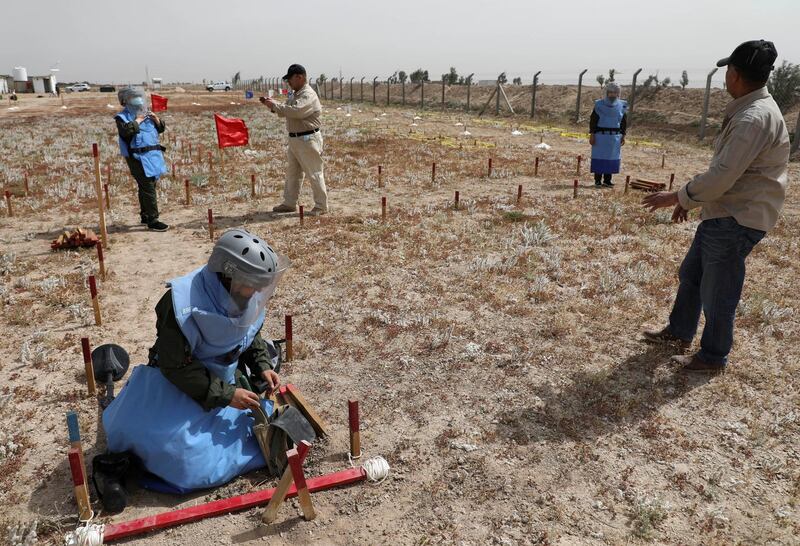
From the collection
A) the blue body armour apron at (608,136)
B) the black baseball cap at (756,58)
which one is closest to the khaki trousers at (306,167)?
the blue body armour apron at (608,136)

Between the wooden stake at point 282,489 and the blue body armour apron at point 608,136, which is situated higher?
the blue body armour apron at point 608,136

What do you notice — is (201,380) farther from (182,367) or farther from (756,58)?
(756,58)

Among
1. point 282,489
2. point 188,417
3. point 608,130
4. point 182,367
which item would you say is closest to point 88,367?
point 188,417

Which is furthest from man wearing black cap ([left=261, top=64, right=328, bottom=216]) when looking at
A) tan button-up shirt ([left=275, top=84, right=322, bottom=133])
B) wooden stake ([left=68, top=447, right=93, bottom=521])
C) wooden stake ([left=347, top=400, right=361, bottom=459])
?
wooden stake ([left=68, top=447, right=93, bottom=521])

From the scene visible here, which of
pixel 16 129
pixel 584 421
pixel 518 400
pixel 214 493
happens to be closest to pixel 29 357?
pixel 214 493

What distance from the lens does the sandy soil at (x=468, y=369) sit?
127 inches

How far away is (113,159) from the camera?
14633 millimetres

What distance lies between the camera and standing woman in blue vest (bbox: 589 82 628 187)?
1108 centimetres

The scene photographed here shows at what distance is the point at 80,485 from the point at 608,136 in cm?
1085

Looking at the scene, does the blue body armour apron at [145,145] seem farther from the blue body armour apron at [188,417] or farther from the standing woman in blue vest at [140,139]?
the blue body armour apron at [188,417]

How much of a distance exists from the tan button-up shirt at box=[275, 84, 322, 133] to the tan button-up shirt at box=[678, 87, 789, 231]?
6.21m

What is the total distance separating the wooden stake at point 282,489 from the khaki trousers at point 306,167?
6682mm

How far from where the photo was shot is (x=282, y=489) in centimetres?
305

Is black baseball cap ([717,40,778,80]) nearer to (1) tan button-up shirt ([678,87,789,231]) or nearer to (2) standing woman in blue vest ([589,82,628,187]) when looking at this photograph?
(1) tan button-up shirt ([678,87,789,231])
